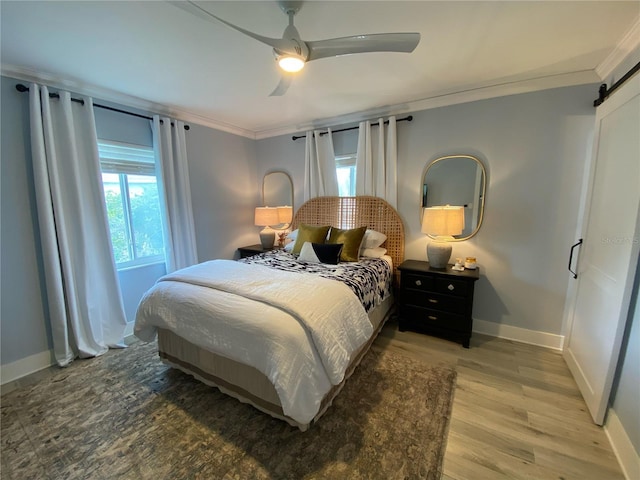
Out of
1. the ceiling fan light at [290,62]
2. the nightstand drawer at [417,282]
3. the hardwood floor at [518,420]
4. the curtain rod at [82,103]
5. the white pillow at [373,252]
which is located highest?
the curtain rod at [82,103]

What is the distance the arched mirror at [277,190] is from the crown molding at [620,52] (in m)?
3.28

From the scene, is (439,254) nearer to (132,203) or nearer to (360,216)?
(360,216)

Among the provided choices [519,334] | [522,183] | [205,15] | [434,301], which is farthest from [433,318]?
[205,15]

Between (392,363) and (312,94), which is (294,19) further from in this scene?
(392,363)

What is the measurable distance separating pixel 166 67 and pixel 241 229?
7.71 feet

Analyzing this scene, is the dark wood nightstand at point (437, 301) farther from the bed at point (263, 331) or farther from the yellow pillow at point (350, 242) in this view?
the yellow pillow at point (350, 242)

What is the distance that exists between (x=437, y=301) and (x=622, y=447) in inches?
54.2

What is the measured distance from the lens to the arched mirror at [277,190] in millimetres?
3947

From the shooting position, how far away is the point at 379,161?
10.2 ft

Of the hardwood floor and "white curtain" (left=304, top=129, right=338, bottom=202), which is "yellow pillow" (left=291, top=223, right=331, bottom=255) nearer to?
"white curtain" (left=304, top=129, right=338, bottom=202)

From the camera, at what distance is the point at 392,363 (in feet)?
7.54

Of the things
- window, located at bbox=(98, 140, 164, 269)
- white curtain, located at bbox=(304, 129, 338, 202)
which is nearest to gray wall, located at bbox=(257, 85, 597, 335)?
white curtain, located at bbox=(304, 129, 338, 202)

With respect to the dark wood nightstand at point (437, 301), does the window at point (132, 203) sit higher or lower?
higher

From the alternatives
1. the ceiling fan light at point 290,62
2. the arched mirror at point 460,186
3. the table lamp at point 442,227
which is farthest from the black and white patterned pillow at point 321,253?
the ceiling fan light at point 290,62
